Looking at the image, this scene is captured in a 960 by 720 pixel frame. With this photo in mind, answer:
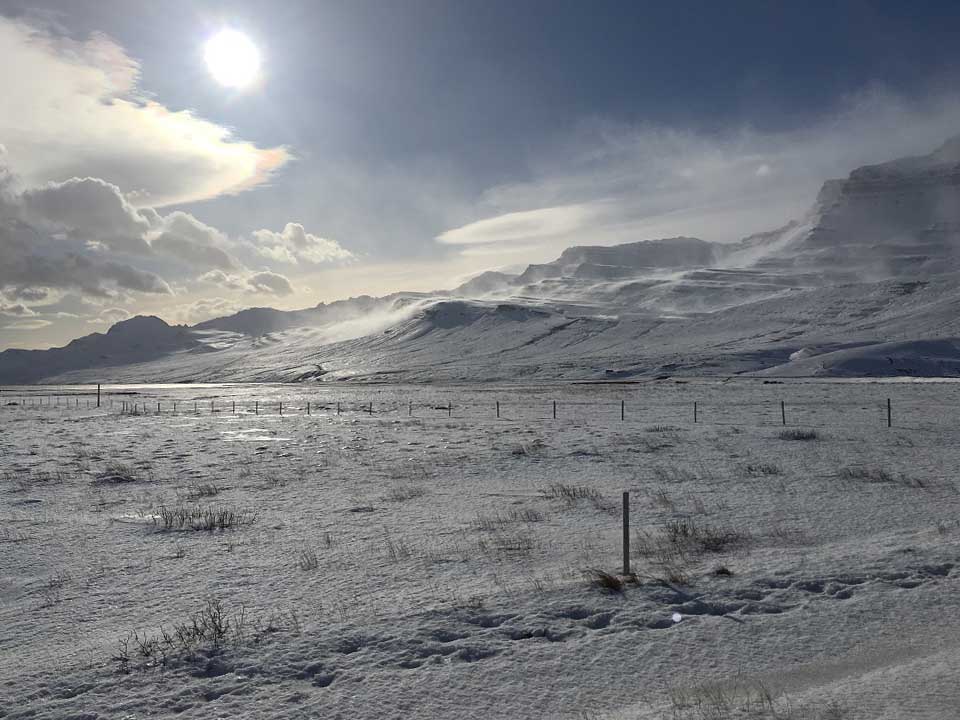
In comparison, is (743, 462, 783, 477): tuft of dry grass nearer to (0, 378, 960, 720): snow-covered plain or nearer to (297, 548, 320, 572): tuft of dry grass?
(0, 378, 960, 720): snow-covered plain

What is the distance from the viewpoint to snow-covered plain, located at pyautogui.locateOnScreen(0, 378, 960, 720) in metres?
6.36

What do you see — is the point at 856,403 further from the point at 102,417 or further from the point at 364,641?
the point at 102,417

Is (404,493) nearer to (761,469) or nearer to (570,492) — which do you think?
(570,492)


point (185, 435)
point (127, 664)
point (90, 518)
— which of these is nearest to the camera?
point (127, 664)

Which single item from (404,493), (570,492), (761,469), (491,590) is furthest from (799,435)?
(491,590)

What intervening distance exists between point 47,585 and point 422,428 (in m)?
24.4

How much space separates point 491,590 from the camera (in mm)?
9031

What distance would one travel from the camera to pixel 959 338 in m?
126

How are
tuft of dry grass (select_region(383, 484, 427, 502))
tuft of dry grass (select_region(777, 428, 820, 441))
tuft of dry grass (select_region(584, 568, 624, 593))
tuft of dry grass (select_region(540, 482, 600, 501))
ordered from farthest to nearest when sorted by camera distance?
tuft of dry grass (select_region(777, 428, 820, 441)) < tuft of dry grass (select_region(383, 484, 427, 502)) < tuft of dry grass (select_region(540, 482, 600, 501)) < tuft of dry grass (select_region(584, 568, 624, 593))

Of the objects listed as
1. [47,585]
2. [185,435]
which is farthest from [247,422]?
[47,585]

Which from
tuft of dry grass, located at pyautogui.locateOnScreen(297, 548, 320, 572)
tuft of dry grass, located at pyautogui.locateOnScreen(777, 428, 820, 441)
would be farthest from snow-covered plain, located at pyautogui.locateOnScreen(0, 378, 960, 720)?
tuft of dry grass, located at pyautogui.locateOnScreen(777, 428, 820, 441)

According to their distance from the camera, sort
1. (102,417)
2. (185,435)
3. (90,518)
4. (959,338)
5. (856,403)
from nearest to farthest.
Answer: (90,518) → (185,435) → (856,403) → (102,417) → (959,338)


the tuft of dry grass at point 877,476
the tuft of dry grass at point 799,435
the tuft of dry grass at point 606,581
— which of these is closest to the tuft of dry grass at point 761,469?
the tuft of dry grass at point 877,476

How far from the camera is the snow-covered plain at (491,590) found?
6.36 metres
